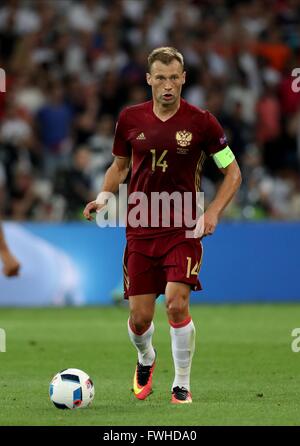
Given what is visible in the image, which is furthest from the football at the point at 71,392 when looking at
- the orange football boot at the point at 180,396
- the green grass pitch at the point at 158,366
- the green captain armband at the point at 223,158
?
the green captain armband at the point at 223,158

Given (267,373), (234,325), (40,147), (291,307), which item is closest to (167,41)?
(40,147)

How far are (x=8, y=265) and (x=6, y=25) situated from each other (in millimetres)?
12214

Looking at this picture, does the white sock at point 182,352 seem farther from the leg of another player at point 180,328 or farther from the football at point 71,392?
the football at point 71,392

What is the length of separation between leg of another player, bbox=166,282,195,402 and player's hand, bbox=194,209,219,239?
408 millimetres

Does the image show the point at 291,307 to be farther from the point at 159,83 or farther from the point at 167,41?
the point at 159,83

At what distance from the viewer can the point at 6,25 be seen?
20281 mm

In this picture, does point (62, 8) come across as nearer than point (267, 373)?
No

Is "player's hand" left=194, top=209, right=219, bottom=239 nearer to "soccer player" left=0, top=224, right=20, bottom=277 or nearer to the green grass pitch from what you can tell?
the green grass pitch

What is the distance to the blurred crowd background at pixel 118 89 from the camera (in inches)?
720

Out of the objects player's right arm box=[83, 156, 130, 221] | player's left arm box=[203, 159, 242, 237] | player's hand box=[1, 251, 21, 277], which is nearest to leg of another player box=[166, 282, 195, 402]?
player's left arm box=[203, 159, 242, 237]

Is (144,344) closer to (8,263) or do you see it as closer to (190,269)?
(190,269)

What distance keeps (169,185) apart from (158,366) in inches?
115

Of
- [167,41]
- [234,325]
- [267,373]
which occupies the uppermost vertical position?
[167,41]

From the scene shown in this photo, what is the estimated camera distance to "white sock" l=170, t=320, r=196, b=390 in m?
8.69
